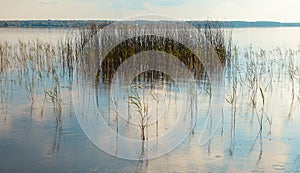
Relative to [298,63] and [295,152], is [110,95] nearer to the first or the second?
[295,152]

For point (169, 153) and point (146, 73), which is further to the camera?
point (146, 73)

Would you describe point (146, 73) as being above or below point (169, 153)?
above

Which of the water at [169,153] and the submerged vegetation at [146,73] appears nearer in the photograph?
the water at [169,153]

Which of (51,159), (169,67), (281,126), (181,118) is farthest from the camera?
(169,67)

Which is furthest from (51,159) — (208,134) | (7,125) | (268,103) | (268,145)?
(268,103)

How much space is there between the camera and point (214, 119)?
4727mm

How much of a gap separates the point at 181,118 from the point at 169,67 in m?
3.11

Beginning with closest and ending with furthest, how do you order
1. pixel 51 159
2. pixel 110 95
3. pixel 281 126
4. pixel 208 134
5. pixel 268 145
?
pixel 51 159 → pixel 268 145 → pixel 208 134 → pixel 281 126 → pixel 110 95

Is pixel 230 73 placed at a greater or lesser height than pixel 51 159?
greater

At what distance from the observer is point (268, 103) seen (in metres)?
5.55

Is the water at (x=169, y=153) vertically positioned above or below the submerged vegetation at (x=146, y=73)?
below

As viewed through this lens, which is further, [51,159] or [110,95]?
[110,95]

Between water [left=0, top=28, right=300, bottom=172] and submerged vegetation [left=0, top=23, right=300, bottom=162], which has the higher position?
submerged vegetation [left=0, top=23, right=300, bottom=162]

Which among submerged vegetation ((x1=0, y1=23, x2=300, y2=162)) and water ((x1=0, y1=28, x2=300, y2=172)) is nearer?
water ((x1=0, y1=28, x2=300, y2=172))
